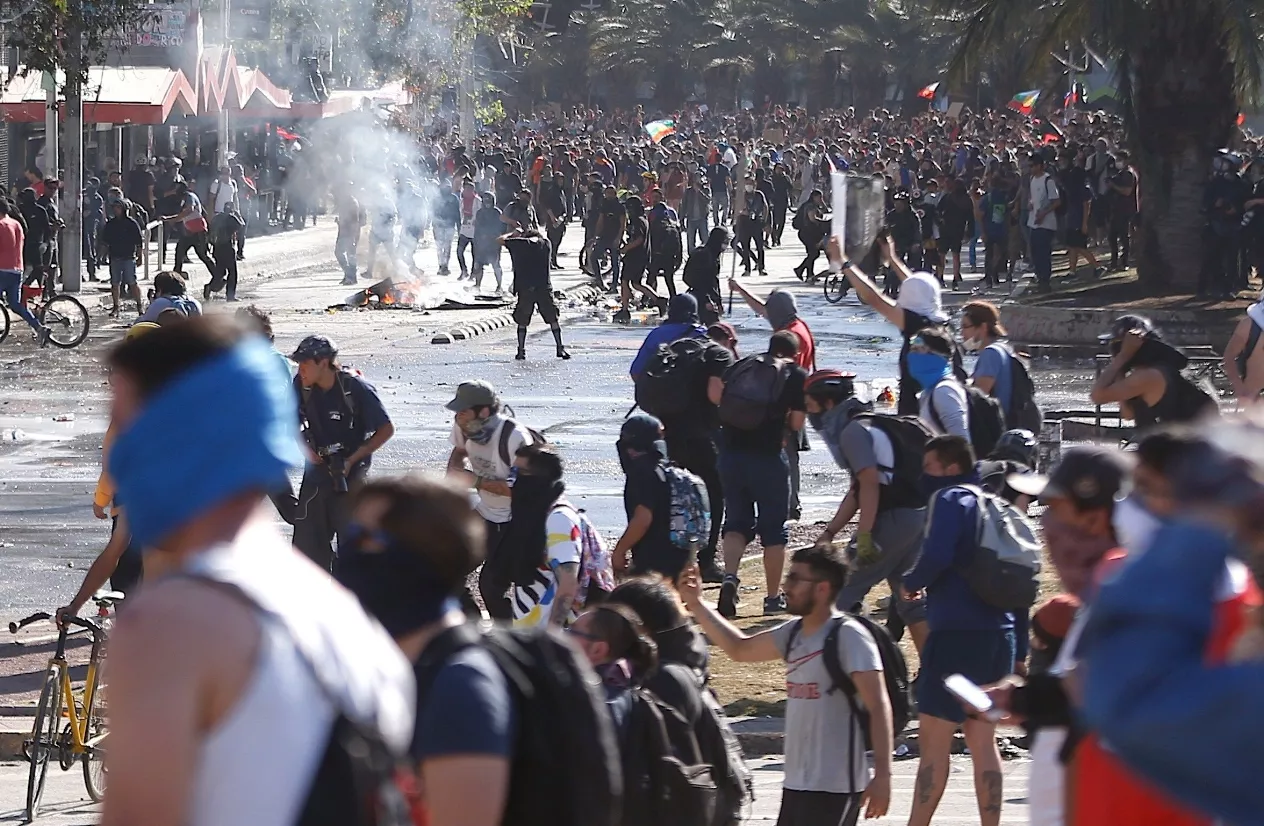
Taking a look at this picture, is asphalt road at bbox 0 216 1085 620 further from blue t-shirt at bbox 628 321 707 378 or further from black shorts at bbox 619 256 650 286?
blue t-shirt at bbox 628 321 707 378

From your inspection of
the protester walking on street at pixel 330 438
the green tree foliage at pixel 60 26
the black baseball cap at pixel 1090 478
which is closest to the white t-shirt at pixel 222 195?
the green tree foliage at pixel 60 26

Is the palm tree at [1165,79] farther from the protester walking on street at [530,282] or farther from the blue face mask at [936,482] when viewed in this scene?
the blue face mask at [936,482]

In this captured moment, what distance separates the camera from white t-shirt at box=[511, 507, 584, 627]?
7.45 metres

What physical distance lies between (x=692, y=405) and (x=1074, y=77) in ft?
172

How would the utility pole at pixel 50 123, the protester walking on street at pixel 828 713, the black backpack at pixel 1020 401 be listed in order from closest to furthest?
1. the protester walking on street at pixel 828 713
2. the black backpack at pixel 1020 401
3. the utility pole at pixel 50 123

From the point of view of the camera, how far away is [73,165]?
27.1 metres

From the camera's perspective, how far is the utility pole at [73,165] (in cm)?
2580

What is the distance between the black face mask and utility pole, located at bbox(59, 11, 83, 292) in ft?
77.0

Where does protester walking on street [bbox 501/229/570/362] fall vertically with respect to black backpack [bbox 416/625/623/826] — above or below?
below

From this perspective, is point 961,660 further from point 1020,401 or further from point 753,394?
point 753,394

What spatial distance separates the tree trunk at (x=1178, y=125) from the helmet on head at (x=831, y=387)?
15.9 meters

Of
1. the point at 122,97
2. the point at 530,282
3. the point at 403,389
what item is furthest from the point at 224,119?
the point at 403,389

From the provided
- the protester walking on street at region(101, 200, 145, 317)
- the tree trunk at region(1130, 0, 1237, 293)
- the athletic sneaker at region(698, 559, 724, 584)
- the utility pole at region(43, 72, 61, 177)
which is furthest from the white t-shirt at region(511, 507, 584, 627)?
the utility pole at region(43, 72, 61, 177)

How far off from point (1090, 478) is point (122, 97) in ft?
98.7
